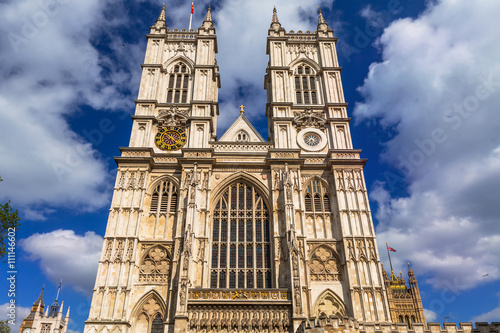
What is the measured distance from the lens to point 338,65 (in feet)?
116

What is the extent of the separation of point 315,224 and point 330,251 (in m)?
2.18

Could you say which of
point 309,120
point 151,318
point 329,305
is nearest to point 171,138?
point 309,120

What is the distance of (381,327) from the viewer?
19.3 metres

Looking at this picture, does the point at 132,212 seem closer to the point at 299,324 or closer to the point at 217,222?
the point at 217,222

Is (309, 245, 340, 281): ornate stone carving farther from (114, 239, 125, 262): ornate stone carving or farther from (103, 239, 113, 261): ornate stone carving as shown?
(103, 239, 113, 261): ornate stone carving

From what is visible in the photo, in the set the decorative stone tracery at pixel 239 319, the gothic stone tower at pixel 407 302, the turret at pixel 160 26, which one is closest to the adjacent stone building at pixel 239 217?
the decorative stone tracery at pixel 239 319

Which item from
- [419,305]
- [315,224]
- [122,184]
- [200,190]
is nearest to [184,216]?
[200,190]

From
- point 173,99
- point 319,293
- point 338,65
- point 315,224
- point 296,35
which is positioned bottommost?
point 319,293

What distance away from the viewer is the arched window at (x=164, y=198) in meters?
27.8

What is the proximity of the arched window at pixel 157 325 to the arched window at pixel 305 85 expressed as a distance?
21.2 metres

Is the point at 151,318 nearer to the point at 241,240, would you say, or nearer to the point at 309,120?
the point at 241,240

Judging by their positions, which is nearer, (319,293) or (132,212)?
(319,293)

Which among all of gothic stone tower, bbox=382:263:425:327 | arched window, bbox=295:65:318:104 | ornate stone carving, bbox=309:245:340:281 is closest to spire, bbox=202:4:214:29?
arched window, bbox=295:65:318:104

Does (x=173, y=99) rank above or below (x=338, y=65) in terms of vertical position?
below
